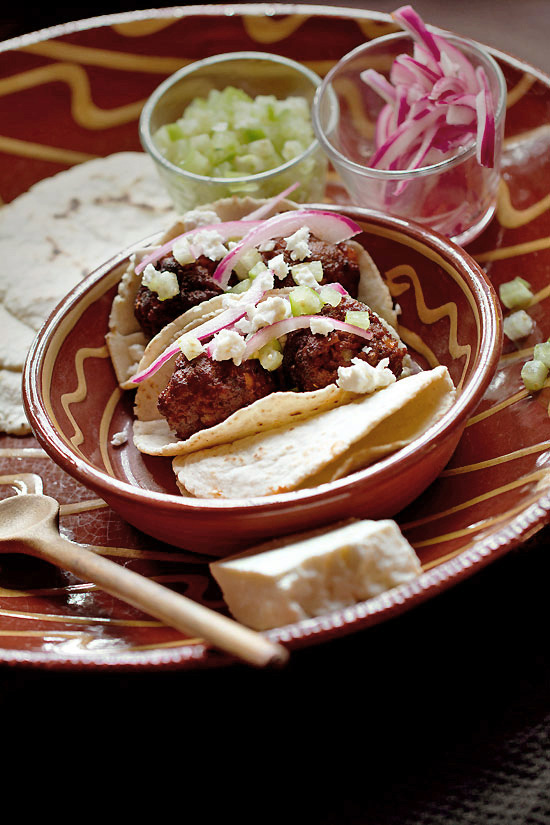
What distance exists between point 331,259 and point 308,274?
19 centimetres

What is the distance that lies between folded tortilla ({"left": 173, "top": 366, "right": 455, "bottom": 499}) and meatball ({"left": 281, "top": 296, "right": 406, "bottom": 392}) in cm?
15

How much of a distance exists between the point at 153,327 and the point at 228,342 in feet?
1.83

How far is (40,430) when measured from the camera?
2.62 meters

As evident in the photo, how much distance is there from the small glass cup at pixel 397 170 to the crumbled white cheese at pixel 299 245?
492 mm

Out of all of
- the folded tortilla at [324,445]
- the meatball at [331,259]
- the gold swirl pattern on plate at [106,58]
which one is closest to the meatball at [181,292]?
the meatball at [331,259]

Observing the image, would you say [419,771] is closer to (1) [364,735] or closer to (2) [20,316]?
(1) [364,735]

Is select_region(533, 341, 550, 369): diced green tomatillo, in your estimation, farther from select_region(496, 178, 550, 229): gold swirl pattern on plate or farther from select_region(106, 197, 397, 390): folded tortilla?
select_region(496, 178, 550, 229): gold swirl pattern on plate

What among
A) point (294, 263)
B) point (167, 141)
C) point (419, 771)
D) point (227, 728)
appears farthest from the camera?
point (167, 141)

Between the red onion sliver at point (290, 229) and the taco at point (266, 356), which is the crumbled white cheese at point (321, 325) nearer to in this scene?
the taco at point (266, 356)

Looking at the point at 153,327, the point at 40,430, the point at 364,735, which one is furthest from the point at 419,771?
the point at 153,327

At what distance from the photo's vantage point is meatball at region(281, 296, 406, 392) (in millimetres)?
2596

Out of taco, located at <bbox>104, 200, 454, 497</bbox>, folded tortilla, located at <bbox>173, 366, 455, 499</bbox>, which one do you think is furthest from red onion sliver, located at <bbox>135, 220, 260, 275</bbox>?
folded tortilla, located at <bbox>173, 366, 455, 499</bbox>

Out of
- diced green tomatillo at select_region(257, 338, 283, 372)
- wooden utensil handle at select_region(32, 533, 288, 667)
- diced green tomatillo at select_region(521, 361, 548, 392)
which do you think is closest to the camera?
wooden utensil handle at select_region(32, 533, 288, 667)

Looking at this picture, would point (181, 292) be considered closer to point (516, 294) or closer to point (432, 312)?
point (432, 312)
